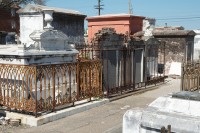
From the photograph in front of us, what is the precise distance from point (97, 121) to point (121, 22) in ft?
33.9

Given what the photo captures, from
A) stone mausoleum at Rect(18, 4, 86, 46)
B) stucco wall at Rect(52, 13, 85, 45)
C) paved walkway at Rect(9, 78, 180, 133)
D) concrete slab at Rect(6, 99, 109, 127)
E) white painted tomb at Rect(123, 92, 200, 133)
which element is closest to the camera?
white painted tomb at Rect(123, 92, 200, 133)

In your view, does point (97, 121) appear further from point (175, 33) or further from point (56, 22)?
point (56, 22)

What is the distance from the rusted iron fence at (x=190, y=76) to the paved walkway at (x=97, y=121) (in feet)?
4.90

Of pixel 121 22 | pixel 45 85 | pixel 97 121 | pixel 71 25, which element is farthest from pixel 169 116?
pixel 71 25

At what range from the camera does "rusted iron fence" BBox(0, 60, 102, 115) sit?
789 cm

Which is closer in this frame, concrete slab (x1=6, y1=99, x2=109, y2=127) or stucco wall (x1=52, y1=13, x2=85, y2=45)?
concrete slab (x1=6, y1=99, x2=109, y2=127)

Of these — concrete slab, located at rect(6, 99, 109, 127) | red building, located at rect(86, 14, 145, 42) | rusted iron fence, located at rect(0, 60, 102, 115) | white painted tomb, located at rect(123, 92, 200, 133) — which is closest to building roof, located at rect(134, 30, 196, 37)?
red building, located at rect(86, 14, 145, 42)

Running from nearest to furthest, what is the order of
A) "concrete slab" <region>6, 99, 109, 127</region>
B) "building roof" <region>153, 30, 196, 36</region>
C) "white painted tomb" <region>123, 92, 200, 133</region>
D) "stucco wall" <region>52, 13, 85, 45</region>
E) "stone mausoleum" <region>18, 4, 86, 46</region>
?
"white painted tomb" <region>123, 92, 200, 133</region> < "concrete slab" <region>6, 99, 109, 127</region> < "building roof" <region>153, 30, 196, 36</region> < "stone mausoleum" <region>18, 4, 86, 46</region> < "stucco wall" <region>52, 13, 85, 45</region>

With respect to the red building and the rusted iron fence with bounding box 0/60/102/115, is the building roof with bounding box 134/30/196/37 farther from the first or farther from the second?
the rusted iron fence with bounding box 0/60/102/115

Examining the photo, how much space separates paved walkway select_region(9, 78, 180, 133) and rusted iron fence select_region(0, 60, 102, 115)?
1.98 ft

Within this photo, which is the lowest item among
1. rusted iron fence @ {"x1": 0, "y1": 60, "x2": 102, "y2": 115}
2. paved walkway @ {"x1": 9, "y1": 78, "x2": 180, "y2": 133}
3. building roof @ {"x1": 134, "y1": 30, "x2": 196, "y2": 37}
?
paved walkway @ {"x1": 9, "y1": 78, "x2": 180, "y2": 133}

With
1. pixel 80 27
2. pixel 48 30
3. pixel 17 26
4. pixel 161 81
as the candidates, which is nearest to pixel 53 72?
pixel 48 30

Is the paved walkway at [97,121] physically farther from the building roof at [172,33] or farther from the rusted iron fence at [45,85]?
the building roof at [172,33]

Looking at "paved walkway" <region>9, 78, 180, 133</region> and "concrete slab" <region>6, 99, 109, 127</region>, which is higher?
"concrete slab" <region>6, 99, 109, 127</region>
